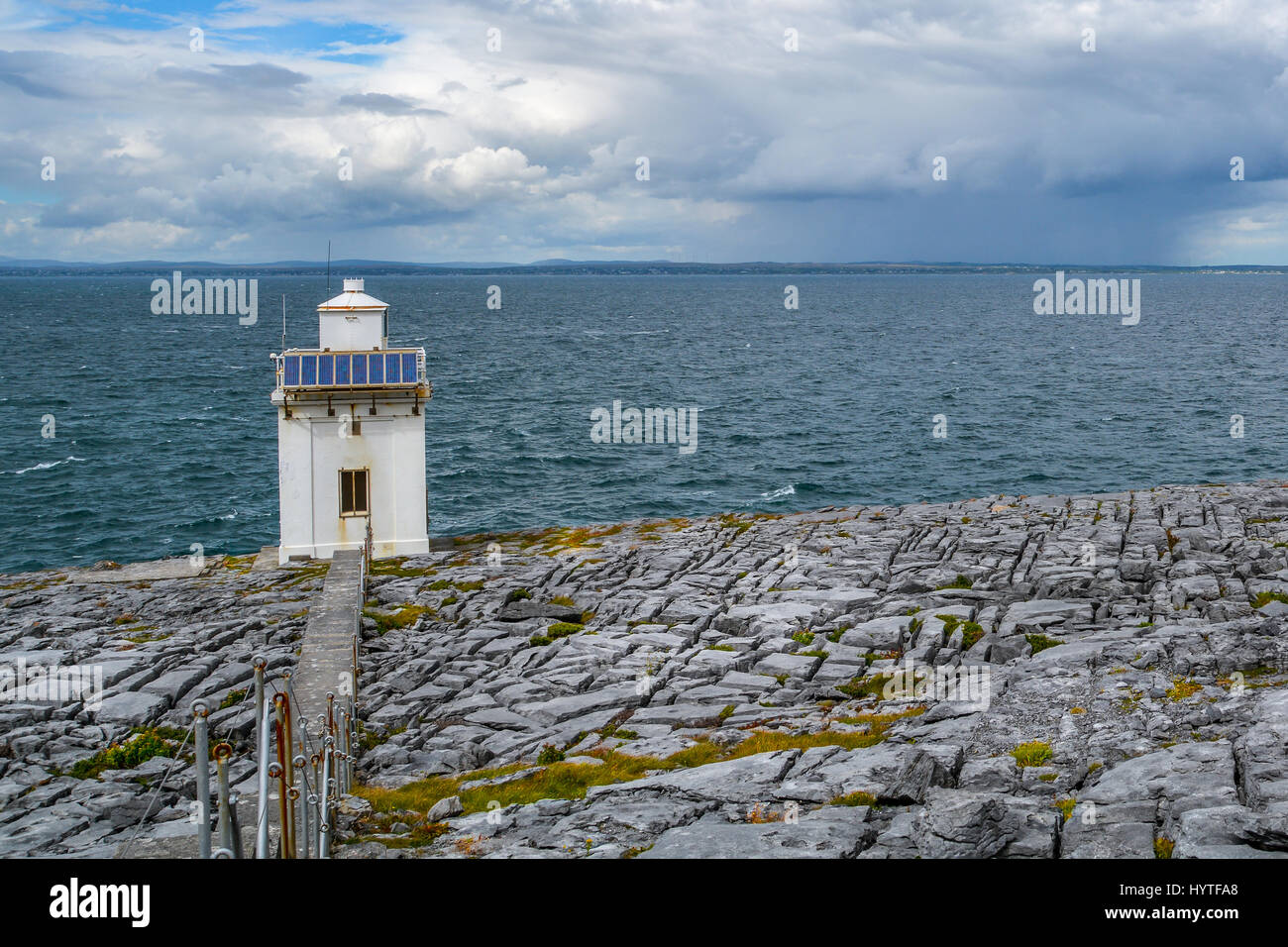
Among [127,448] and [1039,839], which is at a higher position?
[127,448]

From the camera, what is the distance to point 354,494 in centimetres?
3278

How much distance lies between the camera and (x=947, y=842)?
11.5 m

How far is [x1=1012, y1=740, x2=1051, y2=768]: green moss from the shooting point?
48.5 feet

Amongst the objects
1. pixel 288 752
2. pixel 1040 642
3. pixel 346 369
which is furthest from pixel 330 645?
pixel 1040 642

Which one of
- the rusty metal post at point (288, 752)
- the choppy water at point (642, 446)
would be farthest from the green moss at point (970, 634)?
the choppy water at point (642, 446)

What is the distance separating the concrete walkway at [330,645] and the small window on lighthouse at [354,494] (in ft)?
9.66

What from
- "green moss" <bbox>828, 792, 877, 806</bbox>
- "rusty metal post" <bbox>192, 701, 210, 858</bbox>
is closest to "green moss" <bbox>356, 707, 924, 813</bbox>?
"green moss" <bbox>828, 792, 877, 806</bbox>

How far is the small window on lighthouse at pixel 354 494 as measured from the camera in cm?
3262

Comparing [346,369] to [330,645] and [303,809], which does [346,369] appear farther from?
[303,809]

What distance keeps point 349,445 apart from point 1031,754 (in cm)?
2271

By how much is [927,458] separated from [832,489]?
35.3 feet
